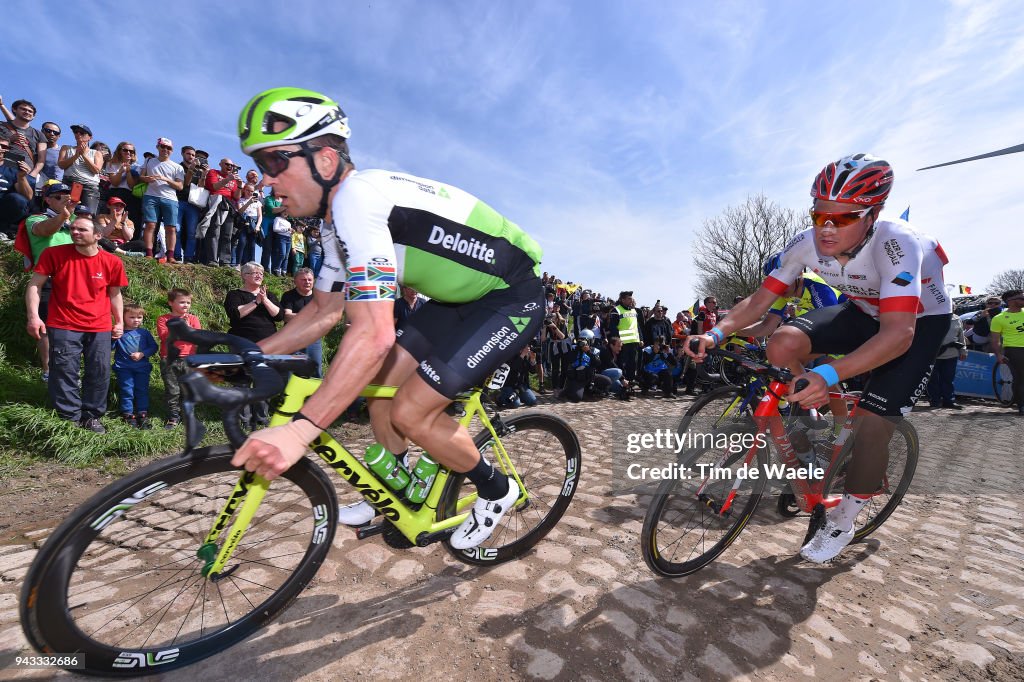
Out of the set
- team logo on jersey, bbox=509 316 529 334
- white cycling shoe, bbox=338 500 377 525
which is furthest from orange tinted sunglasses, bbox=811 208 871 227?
white cycling shoe, bbox=338 500 377 525

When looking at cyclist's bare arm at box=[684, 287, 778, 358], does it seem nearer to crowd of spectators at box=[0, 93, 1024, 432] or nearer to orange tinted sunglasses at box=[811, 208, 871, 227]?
orange tinted sunglasses at box=[811, 208, 871, 227]

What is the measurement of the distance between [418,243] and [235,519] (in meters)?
1.55

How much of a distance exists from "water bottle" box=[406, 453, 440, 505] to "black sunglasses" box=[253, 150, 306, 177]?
1662 mm

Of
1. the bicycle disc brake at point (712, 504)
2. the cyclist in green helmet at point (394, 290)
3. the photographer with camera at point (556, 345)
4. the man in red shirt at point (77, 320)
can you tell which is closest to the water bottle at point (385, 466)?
the cyclist in green helmet at point (394, 290)

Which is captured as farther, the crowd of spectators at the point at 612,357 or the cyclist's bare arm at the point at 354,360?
the crowd of spectators at the point at 612,357

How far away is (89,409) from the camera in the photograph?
5.58 metres

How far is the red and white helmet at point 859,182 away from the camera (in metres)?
3.06

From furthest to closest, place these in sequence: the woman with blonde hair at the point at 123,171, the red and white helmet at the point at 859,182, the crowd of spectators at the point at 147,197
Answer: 1. the woman with blonde hair at the point at 123,171
2. the crowd of spectators at the point at 147,197
3. the red and white helmet at the point at 859,182

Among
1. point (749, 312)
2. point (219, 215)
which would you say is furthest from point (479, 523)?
point (219, 215)

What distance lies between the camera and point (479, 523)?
9.17 ft

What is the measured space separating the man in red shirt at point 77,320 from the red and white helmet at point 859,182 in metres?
7.24

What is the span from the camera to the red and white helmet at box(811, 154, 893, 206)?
306cm

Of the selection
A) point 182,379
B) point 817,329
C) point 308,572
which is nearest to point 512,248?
point 182,379

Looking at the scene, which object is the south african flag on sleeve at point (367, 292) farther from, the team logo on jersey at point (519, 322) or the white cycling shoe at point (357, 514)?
the white cycling shoe at point (357, 514)
